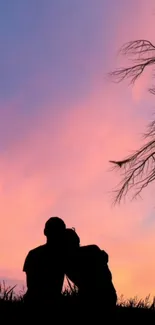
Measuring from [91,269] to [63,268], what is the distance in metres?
0.45

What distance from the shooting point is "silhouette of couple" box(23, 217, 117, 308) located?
8.03 metres

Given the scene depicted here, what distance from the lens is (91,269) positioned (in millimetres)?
8062

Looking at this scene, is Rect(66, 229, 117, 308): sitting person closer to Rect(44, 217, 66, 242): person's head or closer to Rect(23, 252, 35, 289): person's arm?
Rect(44, 217, 66, 242): person's head

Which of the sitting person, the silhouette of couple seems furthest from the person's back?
the sitting person

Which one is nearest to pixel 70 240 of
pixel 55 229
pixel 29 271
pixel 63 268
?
pixel 55 229

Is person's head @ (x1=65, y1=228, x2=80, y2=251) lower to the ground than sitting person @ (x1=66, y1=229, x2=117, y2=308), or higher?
higher

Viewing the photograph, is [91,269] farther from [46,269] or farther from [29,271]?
[29,271]

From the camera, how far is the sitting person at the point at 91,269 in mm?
8023

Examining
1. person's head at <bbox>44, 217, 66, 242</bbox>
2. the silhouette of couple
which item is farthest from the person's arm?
person's head at <bbox>44, 217, 66, 242</bbox>

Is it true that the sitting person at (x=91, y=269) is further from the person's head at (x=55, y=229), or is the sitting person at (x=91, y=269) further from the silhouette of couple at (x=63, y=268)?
the person's head at (x=55, y=229)

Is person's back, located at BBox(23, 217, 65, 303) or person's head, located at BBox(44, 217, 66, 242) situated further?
person's back, located at BBox(23, 217, 65, 303)

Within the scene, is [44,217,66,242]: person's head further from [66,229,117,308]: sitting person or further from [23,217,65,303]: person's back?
[66,229,117,308]: sitting person

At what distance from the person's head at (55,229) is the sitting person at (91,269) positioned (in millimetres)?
106

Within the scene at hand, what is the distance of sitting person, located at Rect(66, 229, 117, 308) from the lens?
26.3 ft
